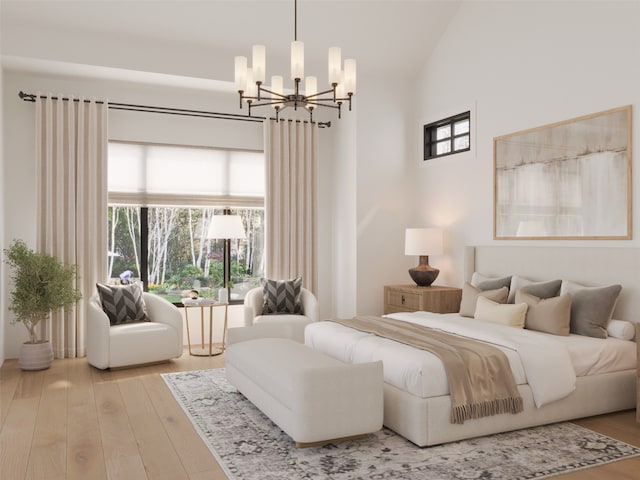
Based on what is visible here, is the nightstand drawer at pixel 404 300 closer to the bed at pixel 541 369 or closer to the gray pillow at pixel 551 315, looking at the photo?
the bed at pixel 541 369

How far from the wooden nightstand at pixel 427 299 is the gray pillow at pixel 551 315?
1.50m

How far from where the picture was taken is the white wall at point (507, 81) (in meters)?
4.21

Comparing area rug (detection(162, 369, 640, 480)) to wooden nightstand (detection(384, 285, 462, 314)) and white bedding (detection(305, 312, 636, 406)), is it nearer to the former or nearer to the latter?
white bedding (detection(305, 312, 636, 406))

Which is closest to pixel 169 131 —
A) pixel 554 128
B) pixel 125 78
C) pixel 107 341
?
pixel 125 78

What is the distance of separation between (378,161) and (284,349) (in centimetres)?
333

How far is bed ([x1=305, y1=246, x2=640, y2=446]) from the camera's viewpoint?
125 inches

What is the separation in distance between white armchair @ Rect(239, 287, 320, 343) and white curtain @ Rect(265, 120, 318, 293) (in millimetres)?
631

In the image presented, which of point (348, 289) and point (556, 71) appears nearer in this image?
point (556, 71)

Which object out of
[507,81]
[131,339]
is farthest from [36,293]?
[507,81]

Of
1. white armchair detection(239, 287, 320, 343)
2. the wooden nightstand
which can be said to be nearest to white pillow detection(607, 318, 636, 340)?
the wooden nightstand

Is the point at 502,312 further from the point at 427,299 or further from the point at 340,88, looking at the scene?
the point at 340,88

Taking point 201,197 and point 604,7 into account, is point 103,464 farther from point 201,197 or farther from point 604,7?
point 604,7

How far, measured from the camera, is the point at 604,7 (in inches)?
168

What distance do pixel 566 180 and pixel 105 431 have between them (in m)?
3.91
